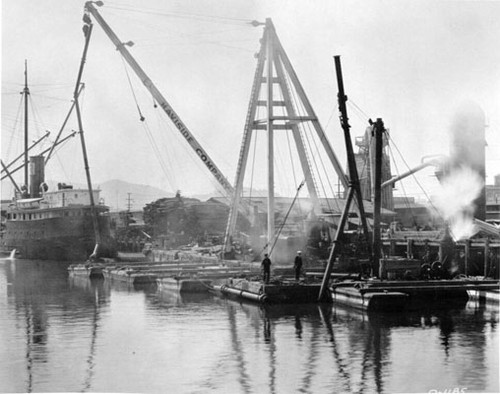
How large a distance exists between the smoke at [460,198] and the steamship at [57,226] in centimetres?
3202

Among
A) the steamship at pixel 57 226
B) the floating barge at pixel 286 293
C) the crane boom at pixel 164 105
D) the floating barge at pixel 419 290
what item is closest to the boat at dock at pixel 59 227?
the steamship at pixel 57 226

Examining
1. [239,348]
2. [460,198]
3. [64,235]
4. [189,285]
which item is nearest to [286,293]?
[189,285]

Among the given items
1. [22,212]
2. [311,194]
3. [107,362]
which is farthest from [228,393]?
[22,212]

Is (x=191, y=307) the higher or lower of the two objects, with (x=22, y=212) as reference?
lower

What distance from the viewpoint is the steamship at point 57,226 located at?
219ft

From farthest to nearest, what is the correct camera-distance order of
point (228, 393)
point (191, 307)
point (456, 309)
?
point (191, 307) → point (456, 309) → point (228, 393)

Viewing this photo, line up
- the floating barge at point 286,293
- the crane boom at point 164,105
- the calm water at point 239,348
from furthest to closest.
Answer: the crane boom at point 164,105 → the floating barge at point 286,293 → the calm water at point 239,348

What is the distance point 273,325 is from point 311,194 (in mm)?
18409

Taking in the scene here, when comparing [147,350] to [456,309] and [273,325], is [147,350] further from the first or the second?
[456,309]

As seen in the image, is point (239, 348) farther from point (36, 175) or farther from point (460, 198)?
point (36, 175)

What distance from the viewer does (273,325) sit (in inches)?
951

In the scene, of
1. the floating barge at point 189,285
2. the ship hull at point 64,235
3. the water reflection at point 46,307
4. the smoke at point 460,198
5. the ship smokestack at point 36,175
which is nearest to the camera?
the water reflection at point 46,307

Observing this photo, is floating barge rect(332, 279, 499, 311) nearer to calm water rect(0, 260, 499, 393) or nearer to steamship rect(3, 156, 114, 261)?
calm water rect(0, 260, 499, 393)

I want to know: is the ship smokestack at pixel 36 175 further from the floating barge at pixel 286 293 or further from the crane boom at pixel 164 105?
the floating barge at pixel 286 293
